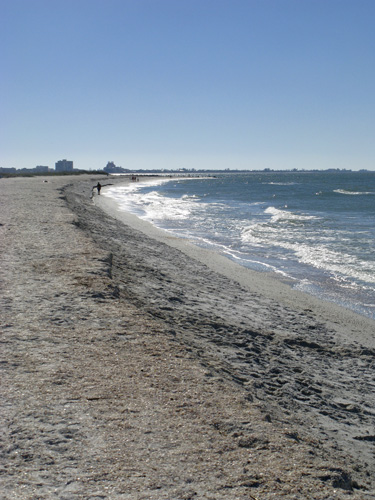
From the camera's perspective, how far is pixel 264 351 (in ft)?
23.4

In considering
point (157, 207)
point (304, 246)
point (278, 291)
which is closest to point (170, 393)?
point (278, 291)

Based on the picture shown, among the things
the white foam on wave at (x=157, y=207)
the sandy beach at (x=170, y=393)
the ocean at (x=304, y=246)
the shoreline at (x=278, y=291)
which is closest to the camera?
the sandy beach at (x=170, y=393)

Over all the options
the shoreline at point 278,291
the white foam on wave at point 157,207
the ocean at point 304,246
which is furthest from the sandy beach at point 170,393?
the white foam on wave at point 157,207

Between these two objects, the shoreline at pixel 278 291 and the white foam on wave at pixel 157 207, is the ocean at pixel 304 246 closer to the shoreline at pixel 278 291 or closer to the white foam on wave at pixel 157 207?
the white foam on wave at pixel 157 207

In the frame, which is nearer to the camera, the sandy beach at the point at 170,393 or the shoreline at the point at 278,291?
the sandy beach at the point at 170,393

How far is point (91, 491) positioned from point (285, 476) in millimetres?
1324

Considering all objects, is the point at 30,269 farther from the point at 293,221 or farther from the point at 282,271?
the point at 293,221

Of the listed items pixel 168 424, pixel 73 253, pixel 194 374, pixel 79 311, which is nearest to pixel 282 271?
pixel 73 253

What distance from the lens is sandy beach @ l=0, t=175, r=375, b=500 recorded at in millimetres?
3340

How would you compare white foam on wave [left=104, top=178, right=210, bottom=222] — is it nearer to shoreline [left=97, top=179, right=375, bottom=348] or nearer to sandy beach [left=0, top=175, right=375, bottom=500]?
shoreline [left=97, top=179, right=375, bottom=348]

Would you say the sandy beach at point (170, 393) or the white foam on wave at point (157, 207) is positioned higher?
the white foam on wave at point (157, 207)

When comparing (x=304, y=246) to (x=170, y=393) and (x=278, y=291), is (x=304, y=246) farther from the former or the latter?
(x=170, y=393)

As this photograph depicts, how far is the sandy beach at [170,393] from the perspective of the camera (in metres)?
3.34

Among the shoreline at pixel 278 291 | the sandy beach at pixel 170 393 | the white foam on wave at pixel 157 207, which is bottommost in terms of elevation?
the shoreline at pixel 278 291
